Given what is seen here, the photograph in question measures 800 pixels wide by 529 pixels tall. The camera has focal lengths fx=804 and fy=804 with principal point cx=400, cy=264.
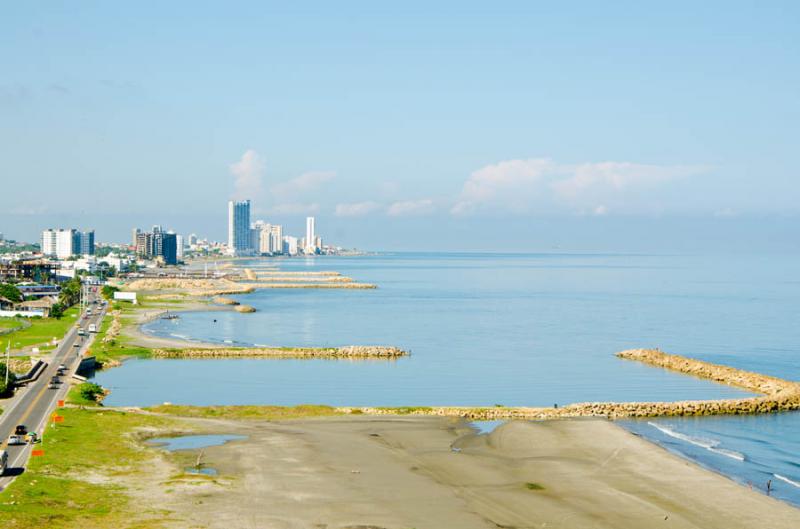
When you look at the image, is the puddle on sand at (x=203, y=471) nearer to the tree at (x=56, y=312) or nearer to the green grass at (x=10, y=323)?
the green grass at (x=10, y=323)

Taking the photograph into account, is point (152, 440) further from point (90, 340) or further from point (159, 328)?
point (159, 328)

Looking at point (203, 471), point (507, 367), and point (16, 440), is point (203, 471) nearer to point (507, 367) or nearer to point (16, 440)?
point (16, 440)

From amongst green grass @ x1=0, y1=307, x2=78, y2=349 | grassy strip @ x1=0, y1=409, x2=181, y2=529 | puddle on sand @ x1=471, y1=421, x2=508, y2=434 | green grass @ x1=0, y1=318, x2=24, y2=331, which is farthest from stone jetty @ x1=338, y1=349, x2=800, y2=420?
green grass @ x1=0, y1=318, x2=24, y2=331

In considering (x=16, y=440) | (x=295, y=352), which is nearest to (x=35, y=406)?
(x=16, y=440)

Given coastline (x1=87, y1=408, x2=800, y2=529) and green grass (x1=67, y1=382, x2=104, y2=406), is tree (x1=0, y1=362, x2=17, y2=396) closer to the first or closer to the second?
green grass (x1=67, y1=382, x2=104, y2=406)

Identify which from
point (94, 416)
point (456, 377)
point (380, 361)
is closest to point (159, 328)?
point (380, 361)

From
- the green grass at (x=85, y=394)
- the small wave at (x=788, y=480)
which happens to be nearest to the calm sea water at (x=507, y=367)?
the small wave at (x=788, y=480)
